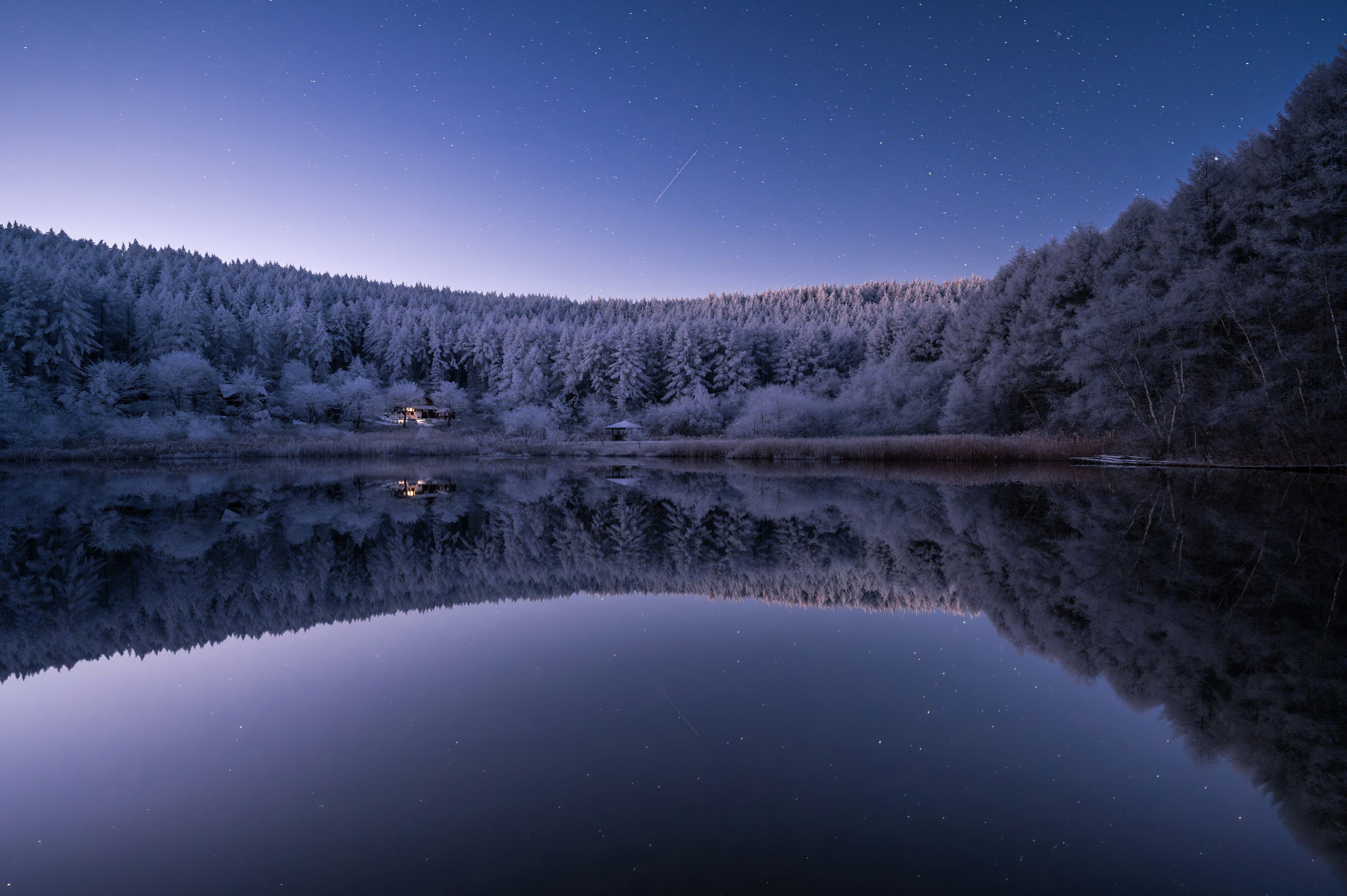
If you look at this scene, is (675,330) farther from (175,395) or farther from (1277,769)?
(1277,769)

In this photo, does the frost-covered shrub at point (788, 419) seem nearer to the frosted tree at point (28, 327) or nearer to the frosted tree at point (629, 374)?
the frosted tree at point (629, 374)

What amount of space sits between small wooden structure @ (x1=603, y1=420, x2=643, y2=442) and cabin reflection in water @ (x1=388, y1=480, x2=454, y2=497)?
2730cm


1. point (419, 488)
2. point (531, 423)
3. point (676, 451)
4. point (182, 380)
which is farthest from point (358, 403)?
point (419, 488)

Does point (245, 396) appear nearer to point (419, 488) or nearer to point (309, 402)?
point (309, 402)

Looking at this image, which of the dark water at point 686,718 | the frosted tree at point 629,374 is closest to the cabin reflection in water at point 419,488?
the dark water at point 686,718

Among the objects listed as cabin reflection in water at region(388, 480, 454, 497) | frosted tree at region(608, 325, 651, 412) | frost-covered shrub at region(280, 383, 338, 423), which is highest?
frosted tree at region(608, 325, 651, 412)

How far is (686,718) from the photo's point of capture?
3.93 m

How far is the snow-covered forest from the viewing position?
19.1 metres

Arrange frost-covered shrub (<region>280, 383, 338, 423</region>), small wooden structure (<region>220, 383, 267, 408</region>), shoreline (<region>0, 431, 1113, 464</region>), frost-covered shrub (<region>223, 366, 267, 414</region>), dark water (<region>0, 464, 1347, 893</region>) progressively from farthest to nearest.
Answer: frost-covered shrub (<region>280, 383, 338, 423</region>) → small wooden structure (<region>220, 383, 267, 408</region>) → frost-covered shrub (<region>223, 366, 267, 414</region>) → shoreline (<region>0, 431, 1113, 464</region>) → dark water (<region>0, 464, 1347, 893</region>)

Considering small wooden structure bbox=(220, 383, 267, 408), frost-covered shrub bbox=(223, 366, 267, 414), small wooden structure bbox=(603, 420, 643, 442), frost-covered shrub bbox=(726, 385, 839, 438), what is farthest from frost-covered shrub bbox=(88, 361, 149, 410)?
frost-covered shrub bbox=(726, 385, 839, 438)

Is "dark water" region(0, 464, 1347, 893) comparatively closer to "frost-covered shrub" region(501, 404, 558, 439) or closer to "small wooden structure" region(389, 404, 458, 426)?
"frost-covered shrub" region(501, 404, 558, 439)

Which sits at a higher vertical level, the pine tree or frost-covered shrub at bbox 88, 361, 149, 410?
the pine tree

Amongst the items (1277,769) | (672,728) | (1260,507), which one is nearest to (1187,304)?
(1260,507)

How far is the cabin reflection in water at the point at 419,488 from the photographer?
18891 millimetres
